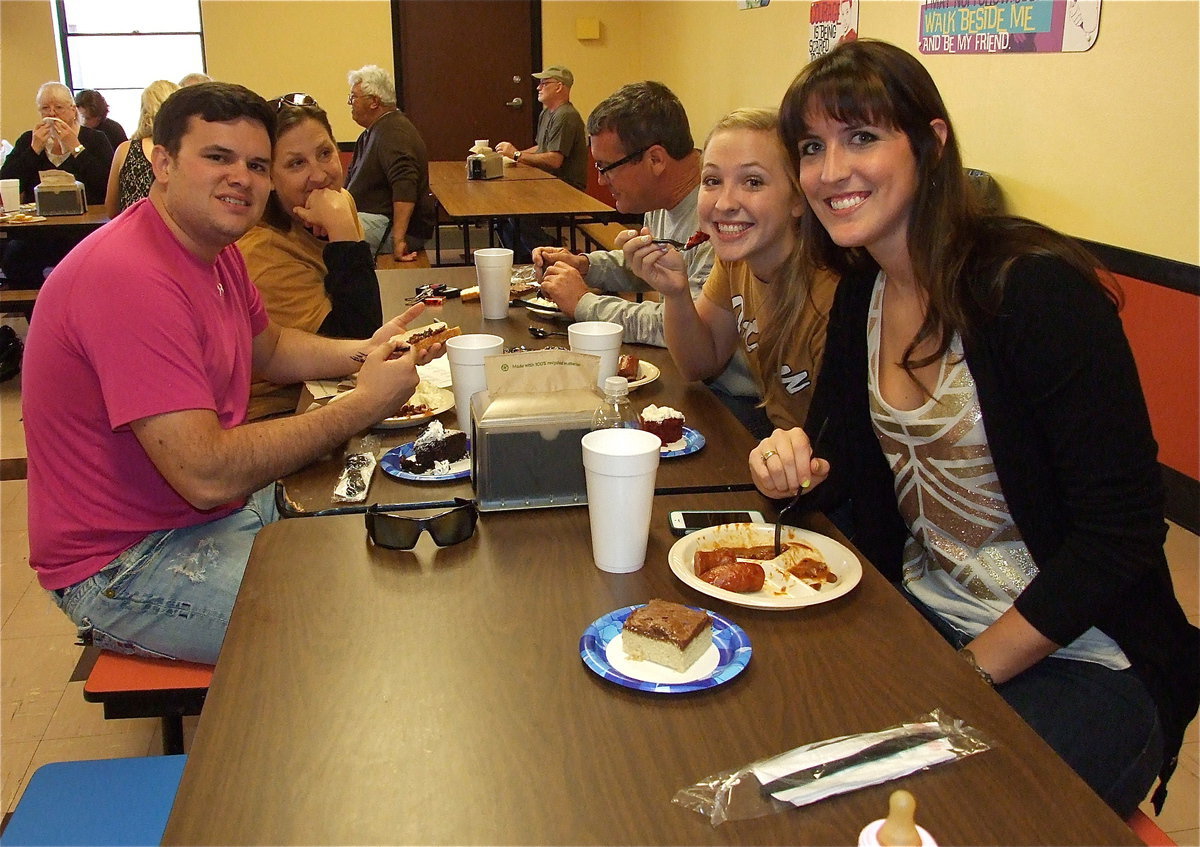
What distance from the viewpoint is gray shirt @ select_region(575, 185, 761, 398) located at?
2.48 metres

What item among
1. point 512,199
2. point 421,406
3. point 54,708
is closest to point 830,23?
point 512,199

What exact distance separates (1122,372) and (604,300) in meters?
1.46

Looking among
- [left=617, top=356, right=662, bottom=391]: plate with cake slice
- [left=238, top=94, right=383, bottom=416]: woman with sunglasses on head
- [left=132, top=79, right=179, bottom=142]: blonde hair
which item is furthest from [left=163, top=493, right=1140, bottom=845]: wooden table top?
[left=132, top=79, right=179, bottom=142]: blonde hair

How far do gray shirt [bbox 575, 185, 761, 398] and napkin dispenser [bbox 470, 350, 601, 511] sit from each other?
93cm

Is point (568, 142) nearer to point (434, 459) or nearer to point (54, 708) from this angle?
Result: point (54, 708)

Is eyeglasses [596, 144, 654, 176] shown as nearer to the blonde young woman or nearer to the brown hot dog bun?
the brown hot dog bun

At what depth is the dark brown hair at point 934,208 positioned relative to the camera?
1.44 meters

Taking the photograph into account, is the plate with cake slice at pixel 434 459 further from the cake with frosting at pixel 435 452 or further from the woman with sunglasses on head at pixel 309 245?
the woman with sunglasses on head at pixel 309 245

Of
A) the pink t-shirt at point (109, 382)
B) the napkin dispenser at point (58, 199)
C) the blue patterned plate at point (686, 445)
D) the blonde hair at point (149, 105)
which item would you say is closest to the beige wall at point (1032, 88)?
the blue patterned plate at point (686, 445)

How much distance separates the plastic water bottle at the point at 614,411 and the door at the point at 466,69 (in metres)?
8.13

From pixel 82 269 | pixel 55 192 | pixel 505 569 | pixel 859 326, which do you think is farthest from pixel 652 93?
pixel 55 192

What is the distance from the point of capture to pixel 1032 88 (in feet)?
12.5

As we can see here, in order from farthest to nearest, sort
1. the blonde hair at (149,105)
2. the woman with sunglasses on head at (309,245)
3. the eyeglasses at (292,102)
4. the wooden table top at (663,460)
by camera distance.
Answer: the blonde hair at (149,105) < the eyeglasses at (292,102) < the woman with sunglasses on head at (309,245) < the wooden table top at (663,460)

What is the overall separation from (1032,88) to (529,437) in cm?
319
